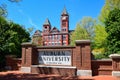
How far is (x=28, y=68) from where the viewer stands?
1424cm

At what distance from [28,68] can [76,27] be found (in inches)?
1159

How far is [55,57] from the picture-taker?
13977 millimetres

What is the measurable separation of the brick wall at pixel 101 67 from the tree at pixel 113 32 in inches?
480

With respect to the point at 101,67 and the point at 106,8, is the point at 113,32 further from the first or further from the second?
the point at 101,67

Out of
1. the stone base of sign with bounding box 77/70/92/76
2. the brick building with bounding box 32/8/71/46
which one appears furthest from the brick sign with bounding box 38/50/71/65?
the brick building with bounding box 32/8/71/46

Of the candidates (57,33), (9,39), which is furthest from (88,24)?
(57,33)

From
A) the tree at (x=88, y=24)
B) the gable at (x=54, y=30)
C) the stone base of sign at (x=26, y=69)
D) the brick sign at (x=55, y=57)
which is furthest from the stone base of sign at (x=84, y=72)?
the gable at (x=54, y=30)

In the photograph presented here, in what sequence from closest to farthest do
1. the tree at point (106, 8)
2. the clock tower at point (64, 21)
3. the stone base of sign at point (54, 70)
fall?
the stone base of sign at point (54, 70) → the tree at point (106, 8) → the clock tower at point (64, 21)

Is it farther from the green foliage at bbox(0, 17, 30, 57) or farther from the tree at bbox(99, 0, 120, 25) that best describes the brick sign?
the tree at bbox(99, 0, 120, 25)

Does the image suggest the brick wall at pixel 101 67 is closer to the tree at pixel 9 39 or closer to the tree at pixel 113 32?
the tree at pixel 9 39

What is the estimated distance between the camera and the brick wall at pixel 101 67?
499 inches

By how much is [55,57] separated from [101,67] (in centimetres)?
301

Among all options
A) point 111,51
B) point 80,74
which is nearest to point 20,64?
point 80,74

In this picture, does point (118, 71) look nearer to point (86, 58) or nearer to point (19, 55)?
point (86, 58)
